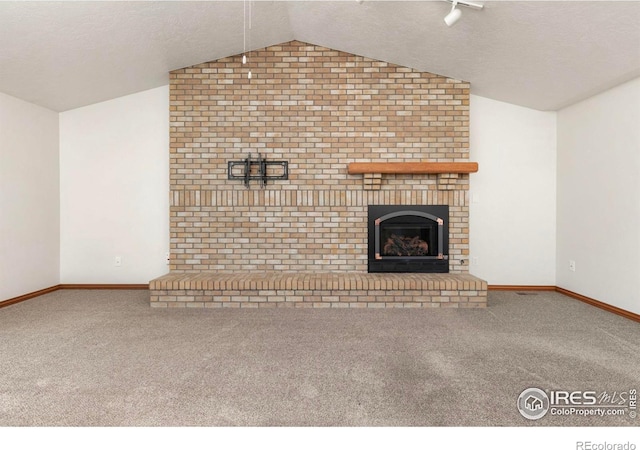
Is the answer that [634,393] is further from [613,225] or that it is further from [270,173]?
[270,173]

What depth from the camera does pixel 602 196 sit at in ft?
12.6

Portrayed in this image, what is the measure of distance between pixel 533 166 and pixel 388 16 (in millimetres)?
2674

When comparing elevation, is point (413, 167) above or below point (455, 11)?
below

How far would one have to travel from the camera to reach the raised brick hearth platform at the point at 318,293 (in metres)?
3.90

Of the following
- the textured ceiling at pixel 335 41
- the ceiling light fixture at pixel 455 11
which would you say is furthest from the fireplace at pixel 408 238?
the ceiling light fixture at pixel 455 11

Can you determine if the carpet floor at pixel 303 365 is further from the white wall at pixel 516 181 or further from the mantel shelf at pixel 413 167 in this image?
the mantel shelf at pixel 413 167

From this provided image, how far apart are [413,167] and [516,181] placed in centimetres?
145

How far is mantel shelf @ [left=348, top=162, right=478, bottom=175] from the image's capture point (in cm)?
432

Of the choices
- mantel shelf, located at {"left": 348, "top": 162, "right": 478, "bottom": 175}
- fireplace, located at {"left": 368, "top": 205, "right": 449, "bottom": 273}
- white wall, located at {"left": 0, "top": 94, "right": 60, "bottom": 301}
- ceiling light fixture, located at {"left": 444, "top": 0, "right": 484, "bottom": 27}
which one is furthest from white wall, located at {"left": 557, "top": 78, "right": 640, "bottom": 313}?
white wall, located at {"left": 0, "top": 94, "right": 60, "bottom": 301}

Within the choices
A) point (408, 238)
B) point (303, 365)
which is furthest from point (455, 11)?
point (303, 365)

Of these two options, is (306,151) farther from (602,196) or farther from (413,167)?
(602,196)

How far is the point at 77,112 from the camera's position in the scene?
480 centimetres

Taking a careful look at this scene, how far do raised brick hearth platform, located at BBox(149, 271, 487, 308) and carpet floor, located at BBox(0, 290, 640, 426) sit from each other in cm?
18
